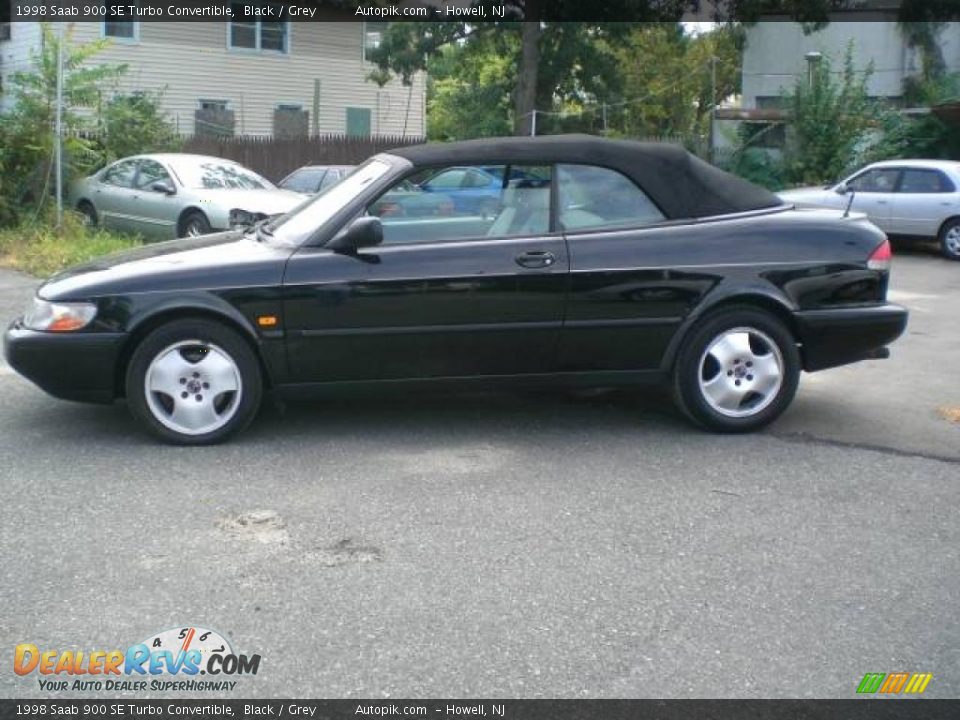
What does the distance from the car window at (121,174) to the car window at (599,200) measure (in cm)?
1028

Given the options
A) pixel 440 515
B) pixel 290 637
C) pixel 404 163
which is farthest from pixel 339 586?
pixel 404 163

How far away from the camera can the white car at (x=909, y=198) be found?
16.7 meters

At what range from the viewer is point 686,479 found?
5.37 meters

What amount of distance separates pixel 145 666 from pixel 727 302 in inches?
144

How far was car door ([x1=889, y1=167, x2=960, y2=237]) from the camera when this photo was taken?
16.8 metres

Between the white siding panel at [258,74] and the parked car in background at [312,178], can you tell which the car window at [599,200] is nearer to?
the parked car in background at [312,178]

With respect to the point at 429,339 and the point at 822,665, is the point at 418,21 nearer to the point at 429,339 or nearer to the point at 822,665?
the point at 429,339

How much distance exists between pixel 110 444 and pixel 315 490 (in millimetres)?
1354

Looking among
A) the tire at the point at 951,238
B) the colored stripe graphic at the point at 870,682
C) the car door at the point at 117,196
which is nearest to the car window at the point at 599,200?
the colored stripe graphic at the point at 870,682

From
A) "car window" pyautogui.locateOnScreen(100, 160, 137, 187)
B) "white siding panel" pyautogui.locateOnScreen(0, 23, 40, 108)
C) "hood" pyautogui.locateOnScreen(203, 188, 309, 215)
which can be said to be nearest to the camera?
"hood" pyautogui.locateOnScreen(203, 188, 309, 215)

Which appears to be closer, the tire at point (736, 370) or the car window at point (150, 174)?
the tire at point (736, 370)

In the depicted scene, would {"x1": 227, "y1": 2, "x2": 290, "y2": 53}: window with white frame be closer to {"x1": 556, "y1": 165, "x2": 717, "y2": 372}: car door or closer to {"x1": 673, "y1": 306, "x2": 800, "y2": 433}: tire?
{"x1": 556, "y1": 165, "x2": 717, "y2": 372}: car door

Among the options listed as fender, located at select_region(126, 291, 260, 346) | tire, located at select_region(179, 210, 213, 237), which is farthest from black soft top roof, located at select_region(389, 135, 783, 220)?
tire, located at select_region(179, 210, 213, 237)

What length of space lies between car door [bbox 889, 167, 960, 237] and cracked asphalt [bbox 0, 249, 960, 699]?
11.2m
